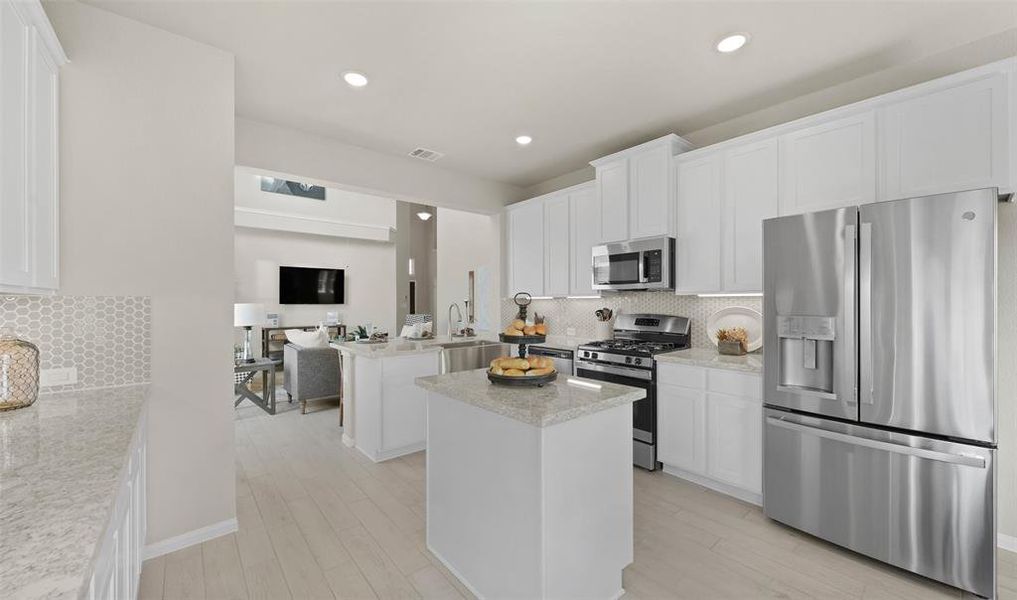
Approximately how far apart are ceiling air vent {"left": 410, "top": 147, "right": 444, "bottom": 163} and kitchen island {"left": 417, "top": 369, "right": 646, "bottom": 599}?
8.61 feet

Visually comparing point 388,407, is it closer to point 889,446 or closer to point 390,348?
point 390,348

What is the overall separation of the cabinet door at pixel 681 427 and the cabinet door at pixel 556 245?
5.45 feet

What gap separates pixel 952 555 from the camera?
1.89 meters

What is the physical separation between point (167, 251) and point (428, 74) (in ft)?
5.95

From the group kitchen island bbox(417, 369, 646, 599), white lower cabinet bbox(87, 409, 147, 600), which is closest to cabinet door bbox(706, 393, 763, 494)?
kitchen island bbox(417, 369, 646, 599)

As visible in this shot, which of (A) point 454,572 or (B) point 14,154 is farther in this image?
(A) point 454,572

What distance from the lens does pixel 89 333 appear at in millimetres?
2035

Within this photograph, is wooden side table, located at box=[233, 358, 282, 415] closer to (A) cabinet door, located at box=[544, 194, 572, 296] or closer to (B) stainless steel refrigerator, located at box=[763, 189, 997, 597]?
(A) cabinet door, located at box=[544, 194, 572, 296]

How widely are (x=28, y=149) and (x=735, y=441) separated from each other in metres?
3.84

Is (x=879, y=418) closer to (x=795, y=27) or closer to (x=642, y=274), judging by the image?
(x=642, y=274)

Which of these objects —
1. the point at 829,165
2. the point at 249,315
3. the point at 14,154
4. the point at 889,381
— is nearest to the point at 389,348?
the point at 14,154

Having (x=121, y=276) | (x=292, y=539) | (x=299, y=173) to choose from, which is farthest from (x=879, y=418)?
(x=299, y=173)

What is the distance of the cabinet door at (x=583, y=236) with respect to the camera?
416cm

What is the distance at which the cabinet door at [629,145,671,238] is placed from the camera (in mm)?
3424
